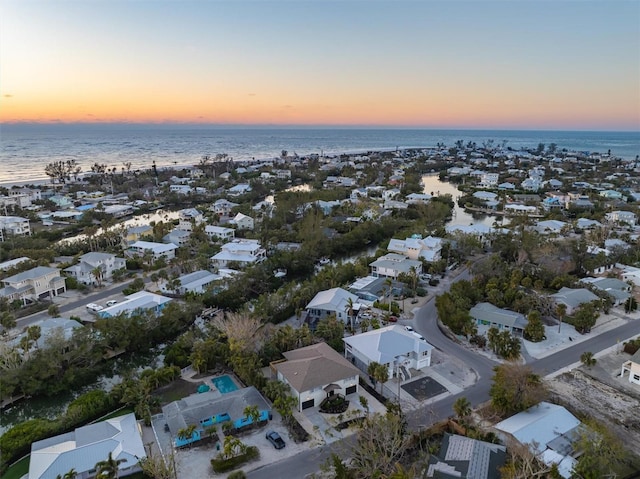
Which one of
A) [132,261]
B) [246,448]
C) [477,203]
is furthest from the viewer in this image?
[477,203]

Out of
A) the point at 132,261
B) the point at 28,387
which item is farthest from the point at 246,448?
the point at 132,261

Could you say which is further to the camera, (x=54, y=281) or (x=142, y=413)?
(x=54, y=281)

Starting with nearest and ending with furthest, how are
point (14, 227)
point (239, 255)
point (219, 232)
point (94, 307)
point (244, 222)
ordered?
point (94, 307), point (239, 255), point (219, 232), point (14, 227), point (244, 222)

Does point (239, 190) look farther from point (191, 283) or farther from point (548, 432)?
point (548, 432)

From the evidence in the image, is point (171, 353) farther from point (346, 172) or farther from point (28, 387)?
point (346, 172)

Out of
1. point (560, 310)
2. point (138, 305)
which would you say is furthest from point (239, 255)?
point (560, 310)

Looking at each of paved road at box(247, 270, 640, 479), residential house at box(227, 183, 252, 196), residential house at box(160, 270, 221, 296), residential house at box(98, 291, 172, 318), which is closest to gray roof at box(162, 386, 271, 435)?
paved road at box(247, 270, 640, 479)

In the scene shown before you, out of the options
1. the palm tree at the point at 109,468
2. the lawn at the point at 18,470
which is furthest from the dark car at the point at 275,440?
the lawn at the point at 18,470
